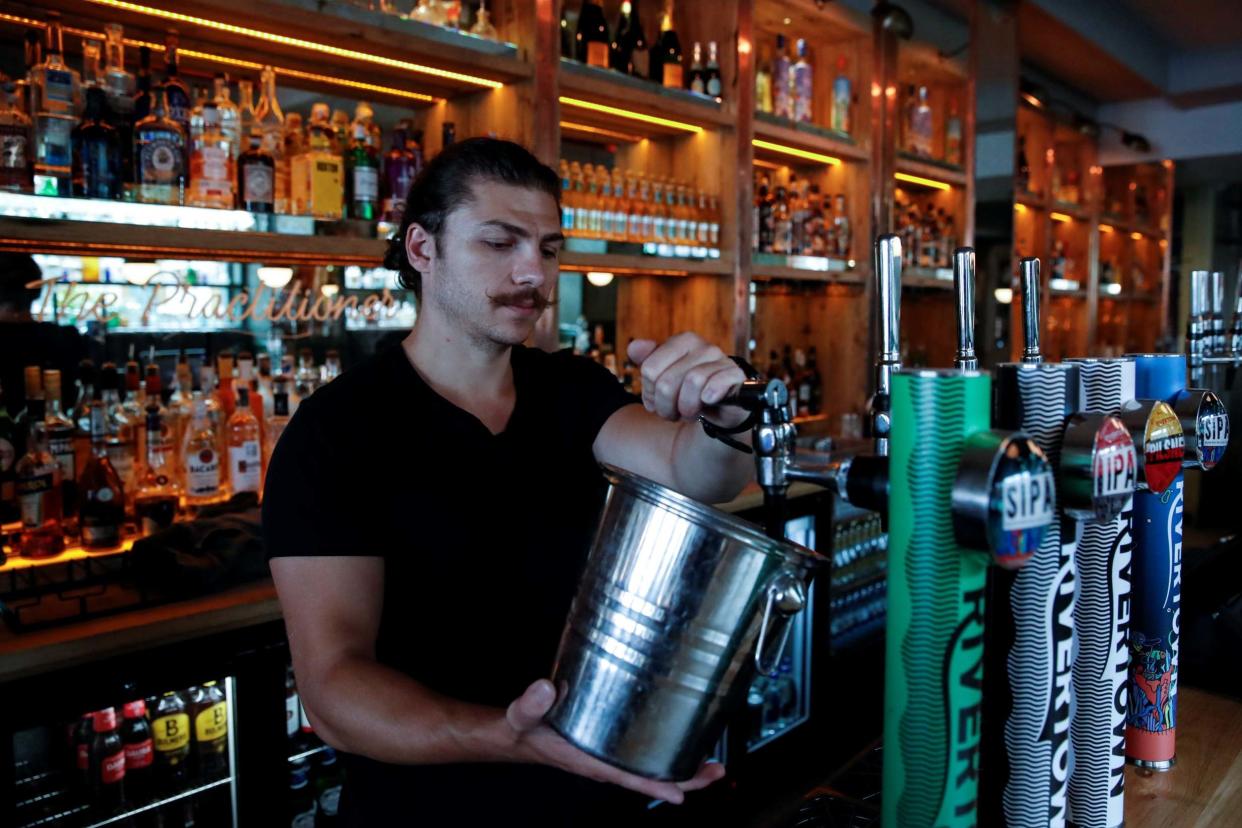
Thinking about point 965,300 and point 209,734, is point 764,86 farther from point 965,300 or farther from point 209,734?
point 965,300

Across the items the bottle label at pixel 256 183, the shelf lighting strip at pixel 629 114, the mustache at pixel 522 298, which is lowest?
→ the mustache at pixel 522 298

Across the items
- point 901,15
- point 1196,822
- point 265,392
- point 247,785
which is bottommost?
point 247,785

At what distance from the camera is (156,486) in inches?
80.0

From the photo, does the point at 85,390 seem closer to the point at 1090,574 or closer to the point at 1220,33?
the point at 1090,574

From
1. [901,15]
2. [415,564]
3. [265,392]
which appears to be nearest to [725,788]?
[265,392]

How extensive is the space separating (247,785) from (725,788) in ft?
4.63

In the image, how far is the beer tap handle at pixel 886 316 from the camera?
26.0 inches

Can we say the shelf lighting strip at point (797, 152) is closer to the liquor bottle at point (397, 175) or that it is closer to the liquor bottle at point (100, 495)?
the liquor bottle at point (397, 175)

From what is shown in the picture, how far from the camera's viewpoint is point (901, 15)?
3502 mm

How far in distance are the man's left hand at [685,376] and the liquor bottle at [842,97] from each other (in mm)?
3144

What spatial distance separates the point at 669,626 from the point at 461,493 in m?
0.64

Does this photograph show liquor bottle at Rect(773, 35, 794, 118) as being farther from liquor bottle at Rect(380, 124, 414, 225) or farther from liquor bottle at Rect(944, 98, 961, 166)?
liquor bottle at Rect(380, 124, 414, 225)

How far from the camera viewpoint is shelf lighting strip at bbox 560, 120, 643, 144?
3.06 meters

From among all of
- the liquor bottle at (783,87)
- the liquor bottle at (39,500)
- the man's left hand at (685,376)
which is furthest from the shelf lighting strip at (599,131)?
the man's left hand at (685,376)
